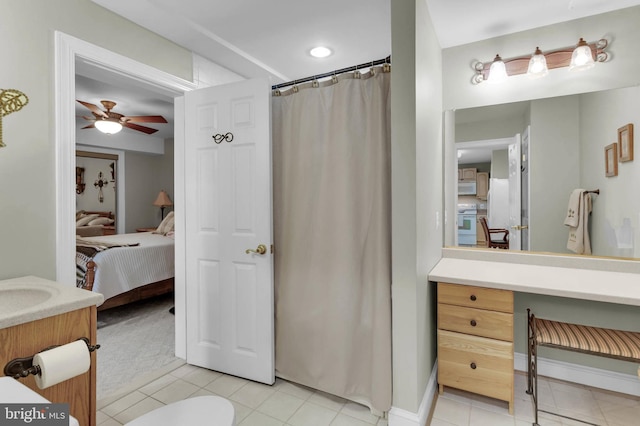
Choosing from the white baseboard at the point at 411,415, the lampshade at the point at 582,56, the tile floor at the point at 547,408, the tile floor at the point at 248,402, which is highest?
the lampshade at the point at 582,56

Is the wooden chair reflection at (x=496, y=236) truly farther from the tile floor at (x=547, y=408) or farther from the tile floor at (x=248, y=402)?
the tile floor at (x=248, y=402)

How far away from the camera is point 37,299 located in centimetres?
147

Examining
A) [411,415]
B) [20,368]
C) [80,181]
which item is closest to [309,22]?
[20,368]


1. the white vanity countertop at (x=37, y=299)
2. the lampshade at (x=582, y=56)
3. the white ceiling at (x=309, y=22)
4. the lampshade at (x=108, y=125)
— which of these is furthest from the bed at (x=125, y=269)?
the lampshade at (x=582, y=56)

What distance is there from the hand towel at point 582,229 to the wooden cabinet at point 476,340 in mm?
745

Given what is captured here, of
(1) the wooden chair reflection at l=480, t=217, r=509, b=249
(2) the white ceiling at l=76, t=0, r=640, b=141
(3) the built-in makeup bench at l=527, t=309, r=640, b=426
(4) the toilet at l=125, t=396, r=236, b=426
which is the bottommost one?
(4) the toilet at l=125, t=396, r=236, b=426

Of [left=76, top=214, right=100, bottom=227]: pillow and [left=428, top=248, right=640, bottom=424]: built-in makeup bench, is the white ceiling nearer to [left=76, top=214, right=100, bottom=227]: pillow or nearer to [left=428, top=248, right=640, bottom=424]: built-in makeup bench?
[left=428, top=248, right=640, bottom=424]: built-in makeup bench

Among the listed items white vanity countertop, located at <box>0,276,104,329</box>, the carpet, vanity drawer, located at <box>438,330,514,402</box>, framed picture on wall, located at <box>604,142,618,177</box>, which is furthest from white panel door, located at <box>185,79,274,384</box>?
framed picture on wall, located at <box>604,142,618,177</box>

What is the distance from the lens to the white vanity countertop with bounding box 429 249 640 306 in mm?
1687

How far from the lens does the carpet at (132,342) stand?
7.94 ft

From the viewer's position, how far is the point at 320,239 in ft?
6.82

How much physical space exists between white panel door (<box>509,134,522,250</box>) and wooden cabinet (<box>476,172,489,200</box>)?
0.16m

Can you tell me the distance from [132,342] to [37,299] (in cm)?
175

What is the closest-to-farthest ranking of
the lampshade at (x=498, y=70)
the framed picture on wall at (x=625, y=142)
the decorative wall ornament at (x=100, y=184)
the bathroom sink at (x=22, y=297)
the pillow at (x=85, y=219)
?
1. the bathroom sink at (x=22, y=297)
2. the framed picture on wall at (x=625, y=142)
3. the lampshade at (x=498, y=70)
4. the pillow at (x=85, y=219)
5. the decorative wall ornament at (x=100, y=184)
